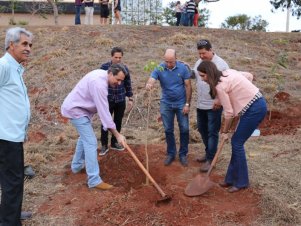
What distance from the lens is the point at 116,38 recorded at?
13570 millimetres

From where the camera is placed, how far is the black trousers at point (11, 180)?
4.00 m

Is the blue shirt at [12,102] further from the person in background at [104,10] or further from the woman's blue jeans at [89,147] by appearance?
the person in background at [104,10]

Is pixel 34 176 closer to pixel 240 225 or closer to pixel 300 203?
pixel 240 225

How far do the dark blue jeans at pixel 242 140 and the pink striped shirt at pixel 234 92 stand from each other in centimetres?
11

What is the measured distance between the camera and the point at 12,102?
13.0ft

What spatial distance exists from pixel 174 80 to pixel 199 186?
56.9 inches

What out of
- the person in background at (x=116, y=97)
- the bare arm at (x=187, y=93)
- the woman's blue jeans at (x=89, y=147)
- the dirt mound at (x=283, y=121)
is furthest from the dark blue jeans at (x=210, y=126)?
the dirt mound at (x=283, y=121)

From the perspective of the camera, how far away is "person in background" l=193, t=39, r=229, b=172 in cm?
538

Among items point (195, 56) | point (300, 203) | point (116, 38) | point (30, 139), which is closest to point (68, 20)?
point (116, 38)

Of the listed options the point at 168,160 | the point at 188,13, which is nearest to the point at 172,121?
the point at 168,160

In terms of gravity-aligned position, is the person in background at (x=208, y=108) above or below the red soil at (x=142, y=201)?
above

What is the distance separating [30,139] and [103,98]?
3.65 meters

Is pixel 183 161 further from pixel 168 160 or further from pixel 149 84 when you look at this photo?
pixel 149 84

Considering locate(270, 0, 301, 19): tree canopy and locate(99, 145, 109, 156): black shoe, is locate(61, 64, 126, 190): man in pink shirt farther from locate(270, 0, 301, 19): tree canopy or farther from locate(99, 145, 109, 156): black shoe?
locate(270, 0, 301, 19): tree canopy
